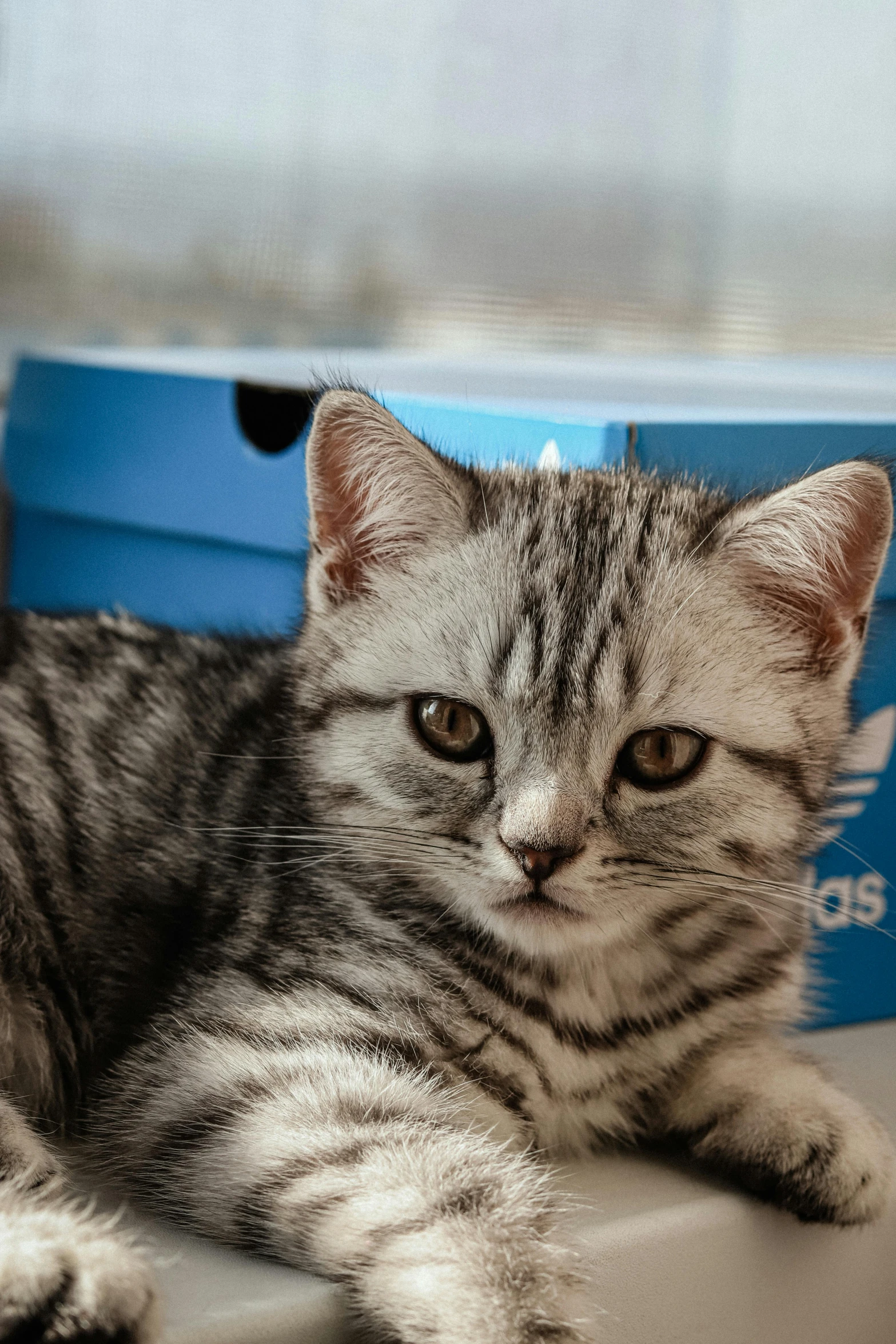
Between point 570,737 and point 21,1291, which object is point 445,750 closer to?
point 570,737

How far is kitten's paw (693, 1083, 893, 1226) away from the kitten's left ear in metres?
0.33

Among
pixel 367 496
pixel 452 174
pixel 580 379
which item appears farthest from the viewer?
pixel 452 174

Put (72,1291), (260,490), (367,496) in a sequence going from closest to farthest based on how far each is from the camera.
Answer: (72,1291), (367,496), (260,490)

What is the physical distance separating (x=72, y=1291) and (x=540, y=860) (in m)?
0.36

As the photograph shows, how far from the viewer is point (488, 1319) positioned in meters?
0.72

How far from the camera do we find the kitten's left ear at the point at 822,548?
0.96 metres

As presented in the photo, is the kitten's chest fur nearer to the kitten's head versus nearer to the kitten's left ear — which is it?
the kitten's head

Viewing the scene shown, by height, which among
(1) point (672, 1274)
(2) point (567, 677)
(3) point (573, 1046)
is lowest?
(1) point (672, 1274)

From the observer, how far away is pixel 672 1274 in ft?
3.10

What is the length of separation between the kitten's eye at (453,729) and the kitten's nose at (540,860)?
3.7 inches

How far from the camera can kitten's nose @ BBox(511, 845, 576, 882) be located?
89cm

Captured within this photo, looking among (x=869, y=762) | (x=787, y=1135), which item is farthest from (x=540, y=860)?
(x=869, y=762)

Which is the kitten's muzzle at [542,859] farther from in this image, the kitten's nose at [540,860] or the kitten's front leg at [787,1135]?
the kitten's front leg at [787,1135]

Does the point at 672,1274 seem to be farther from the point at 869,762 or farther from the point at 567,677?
the point at 869,762
